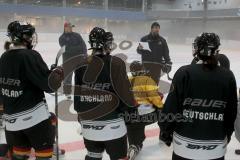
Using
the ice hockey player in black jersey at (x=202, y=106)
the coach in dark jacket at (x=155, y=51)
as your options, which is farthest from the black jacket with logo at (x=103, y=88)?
the coach in dark jacket at (x=155, y=51)

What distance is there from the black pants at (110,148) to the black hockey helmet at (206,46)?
75 cm

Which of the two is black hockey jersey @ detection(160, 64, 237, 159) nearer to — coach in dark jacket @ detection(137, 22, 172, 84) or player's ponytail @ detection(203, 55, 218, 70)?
player's ponytail @ detection(203, 55, 218, 70)

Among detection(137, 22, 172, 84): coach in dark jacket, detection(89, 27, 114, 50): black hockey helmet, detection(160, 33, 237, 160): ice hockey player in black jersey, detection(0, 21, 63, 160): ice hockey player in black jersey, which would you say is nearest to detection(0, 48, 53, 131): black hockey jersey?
detection(0, 21, 63, 160): ice hockey player in black jersey

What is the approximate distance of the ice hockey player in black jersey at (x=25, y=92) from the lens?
2.10m

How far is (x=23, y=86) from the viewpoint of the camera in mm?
2127

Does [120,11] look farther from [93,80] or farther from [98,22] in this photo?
[93,80]

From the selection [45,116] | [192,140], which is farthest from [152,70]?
[192,140]

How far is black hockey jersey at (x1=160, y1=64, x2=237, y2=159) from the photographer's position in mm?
1693

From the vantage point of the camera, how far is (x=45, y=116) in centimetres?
223

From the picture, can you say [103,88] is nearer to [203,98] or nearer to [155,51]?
[203,98]

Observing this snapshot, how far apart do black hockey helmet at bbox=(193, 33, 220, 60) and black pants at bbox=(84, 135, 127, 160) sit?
0.75m

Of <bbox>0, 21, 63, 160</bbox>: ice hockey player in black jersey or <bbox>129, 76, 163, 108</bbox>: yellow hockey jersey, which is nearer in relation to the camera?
<bbox>0, 21, 63, 160</bbox>: ice hockey player in black jersey

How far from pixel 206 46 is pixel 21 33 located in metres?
1.10

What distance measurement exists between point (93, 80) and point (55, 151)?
1172mm
